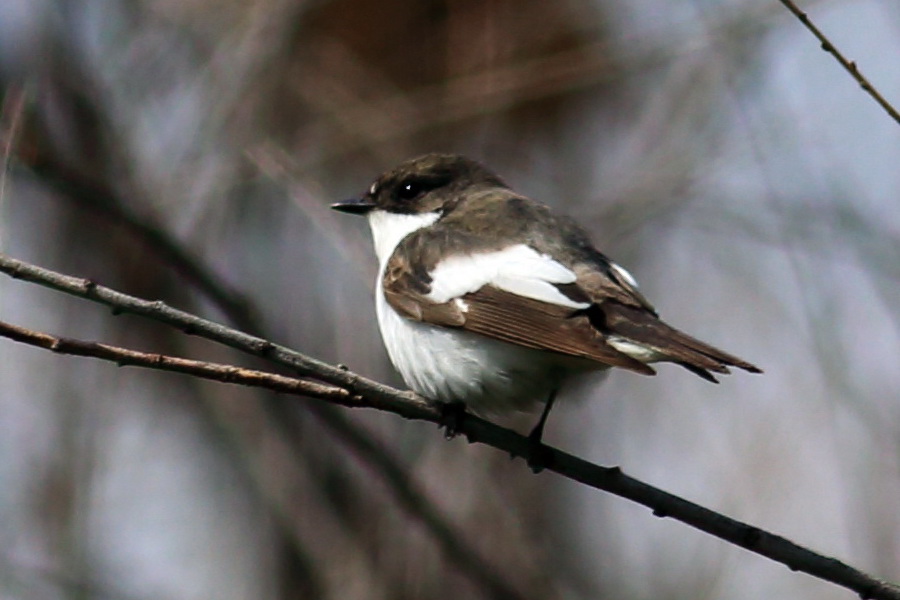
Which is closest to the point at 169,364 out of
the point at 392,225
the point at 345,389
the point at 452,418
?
the point at 345,389

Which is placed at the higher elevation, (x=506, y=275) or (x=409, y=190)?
(x=409, y=190)

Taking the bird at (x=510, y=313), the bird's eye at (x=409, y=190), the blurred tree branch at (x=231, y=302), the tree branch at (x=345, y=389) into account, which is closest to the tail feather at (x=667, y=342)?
the bird at (x=510, y=313)

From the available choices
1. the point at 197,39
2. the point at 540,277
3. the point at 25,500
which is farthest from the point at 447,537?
the point at 197,39

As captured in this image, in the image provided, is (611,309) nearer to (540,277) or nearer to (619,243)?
(540,277)

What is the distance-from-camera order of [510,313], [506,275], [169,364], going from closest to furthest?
1. [169,364]
2. [510,313]
3. [506,275]

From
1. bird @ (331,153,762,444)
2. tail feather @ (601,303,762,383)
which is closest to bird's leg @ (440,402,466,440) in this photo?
bird @ (331,153,762,444)

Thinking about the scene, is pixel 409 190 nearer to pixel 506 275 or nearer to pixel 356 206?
pixel 356 206

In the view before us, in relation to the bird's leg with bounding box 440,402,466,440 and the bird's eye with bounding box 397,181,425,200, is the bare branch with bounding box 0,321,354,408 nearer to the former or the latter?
the bird's leg with bounding box 440,402,466,440
